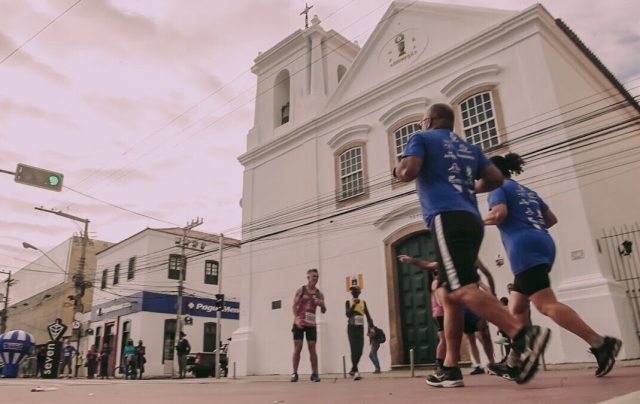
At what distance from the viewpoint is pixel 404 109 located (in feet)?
45.2

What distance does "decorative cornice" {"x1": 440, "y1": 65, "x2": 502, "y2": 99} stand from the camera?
1209 centimetres

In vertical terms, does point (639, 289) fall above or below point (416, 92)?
below

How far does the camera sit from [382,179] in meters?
13.9

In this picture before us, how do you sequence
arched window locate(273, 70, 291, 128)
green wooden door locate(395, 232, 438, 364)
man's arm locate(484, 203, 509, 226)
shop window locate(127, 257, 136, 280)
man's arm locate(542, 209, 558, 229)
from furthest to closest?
shop window locate(127, 257, 136, 280)
arched window locate(273, 70, 291, 128)
green wooden door locate(395, 232, 438, 364)
man's arm locate(542, 209, 558, 229)
man's arm locate(484, 203, 509, 226)

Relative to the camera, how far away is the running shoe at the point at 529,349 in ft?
9.57

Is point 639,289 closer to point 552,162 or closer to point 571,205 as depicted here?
point 571,205

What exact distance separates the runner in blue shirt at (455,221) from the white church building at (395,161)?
7.07 metres

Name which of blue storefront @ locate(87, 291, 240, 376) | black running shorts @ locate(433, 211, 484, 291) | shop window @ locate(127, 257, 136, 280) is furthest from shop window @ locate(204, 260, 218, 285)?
black running shorts @ locate(433, 211, 484, 291)

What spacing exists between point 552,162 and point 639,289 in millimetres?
Result: 3086

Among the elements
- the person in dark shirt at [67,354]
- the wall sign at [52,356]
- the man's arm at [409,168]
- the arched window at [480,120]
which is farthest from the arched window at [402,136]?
the person in dark shirt at [67,354]

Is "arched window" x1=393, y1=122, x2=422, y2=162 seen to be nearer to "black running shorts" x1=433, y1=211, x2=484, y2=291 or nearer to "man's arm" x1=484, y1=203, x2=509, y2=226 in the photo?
"man's arm" x1=484, y1=203, x2=509, y2=226

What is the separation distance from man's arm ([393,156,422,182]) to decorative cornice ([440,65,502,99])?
32.0ft

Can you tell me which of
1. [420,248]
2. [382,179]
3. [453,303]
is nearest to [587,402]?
[453,303]

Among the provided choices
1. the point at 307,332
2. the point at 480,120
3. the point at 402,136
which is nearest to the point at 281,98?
the point at 402,136
